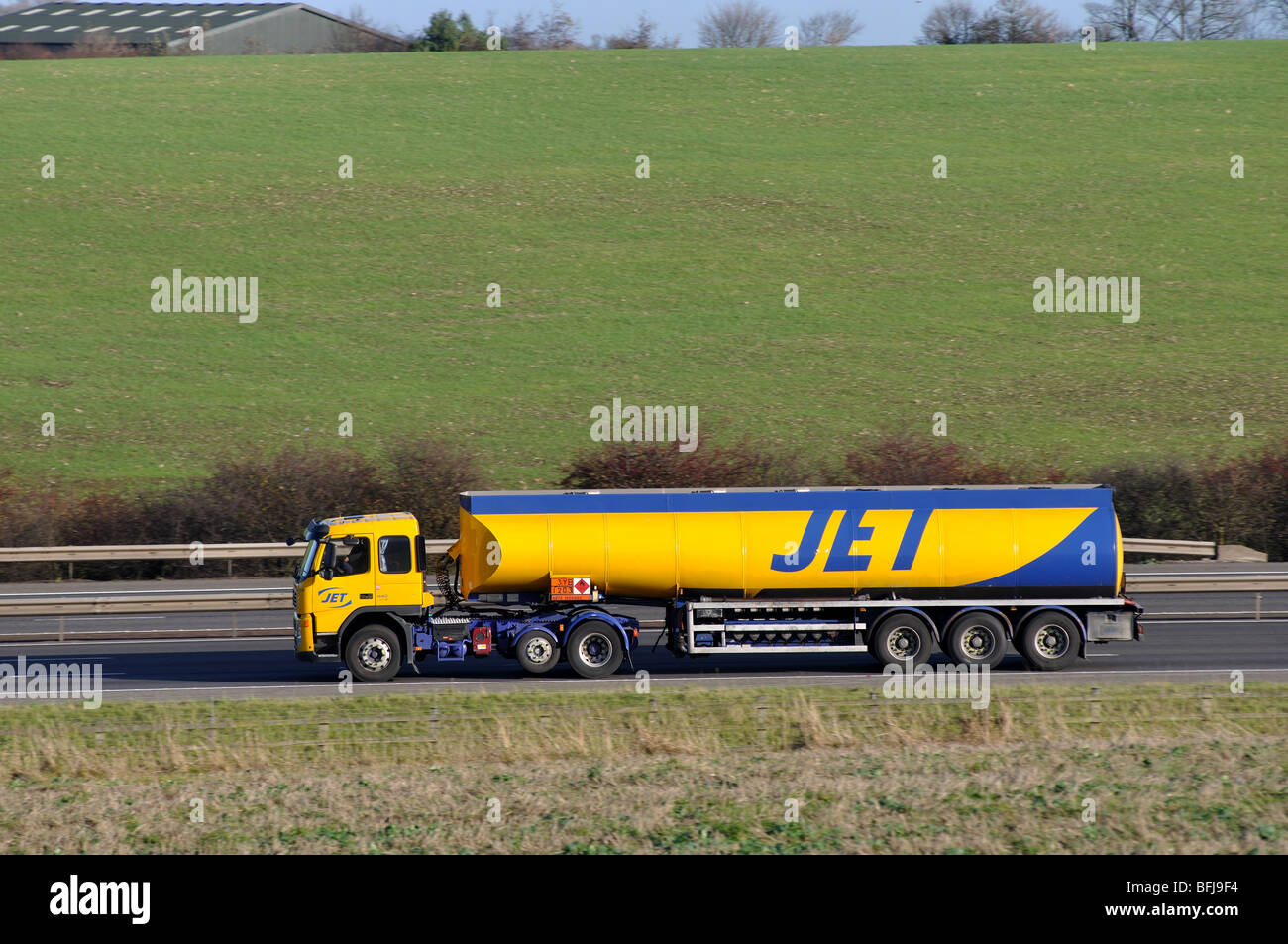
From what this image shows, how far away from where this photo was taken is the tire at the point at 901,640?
1909 centimetres

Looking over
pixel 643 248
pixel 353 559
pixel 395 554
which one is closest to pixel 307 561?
pixel 353 559

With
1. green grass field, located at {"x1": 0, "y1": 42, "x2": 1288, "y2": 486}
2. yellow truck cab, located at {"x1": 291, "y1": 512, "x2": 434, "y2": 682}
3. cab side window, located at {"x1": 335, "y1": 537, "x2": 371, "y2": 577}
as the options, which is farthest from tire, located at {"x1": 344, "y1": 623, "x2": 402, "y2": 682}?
green grass field, located at {"x1": 0, "y1": 42, "x2": 1288, "y2": 486}

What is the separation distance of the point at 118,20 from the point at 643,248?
62285 mm

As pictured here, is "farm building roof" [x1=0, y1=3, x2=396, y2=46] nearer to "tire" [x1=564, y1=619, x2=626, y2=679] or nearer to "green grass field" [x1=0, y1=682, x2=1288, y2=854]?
"tire" [x1=564, y1=619, x2=626, y2=679]

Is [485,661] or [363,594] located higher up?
[363,594]

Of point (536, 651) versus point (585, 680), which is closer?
point (585, 680)

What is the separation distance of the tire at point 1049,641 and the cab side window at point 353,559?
9.63 metres

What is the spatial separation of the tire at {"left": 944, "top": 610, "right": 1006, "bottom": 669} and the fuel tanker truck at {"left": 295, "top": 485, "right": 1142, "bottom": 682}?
0.02m

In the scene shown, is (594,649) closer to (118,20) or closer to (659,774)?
(659,774)

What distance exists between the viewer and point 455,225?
5316 cm

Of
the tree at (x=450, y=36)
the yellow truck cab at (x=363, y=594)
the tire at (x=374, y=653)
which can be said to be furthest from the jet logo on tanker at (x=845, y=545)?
the tree at (x=450, y=36)

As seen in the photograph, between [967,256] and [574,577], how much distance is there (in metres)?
35.8

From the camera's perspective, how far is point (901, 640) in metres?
19.2

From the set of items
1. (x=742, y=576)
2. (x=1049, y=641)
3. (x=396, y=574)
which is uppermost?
(x=396, y=574)
